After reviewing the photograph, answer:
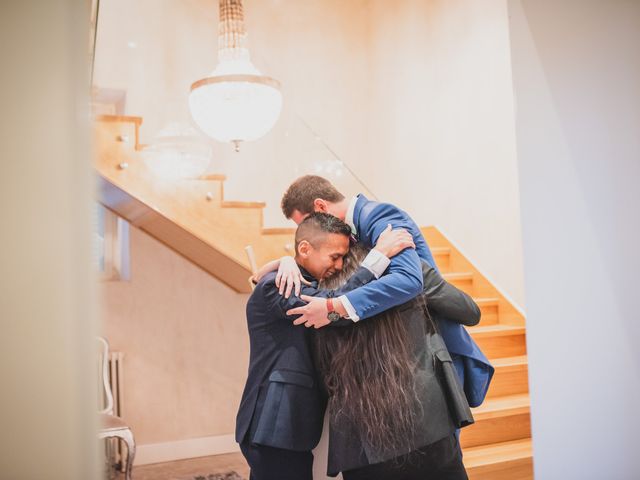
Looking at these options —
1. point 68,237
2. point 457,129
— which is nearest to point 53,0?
point 68,237

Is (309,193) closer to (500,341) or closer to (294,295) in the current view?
(294,295)

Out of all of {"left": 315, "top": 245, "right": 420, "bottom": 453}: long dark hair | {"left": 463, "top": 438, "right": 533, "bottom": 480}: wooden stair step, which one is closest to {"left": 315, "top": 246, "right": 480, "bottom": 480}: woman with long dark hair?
{"left": 315, "top": 245, "right": 420, "bottom": 453}: long dark hair

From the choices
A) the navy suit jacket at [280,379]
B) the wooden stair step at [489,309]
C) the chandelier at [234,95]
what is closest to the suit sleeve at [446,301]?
the navy suit jacket at [280,379]

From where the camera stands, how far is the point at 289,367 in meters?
1.83

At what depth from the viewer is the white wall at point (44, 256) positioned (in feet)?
2.52

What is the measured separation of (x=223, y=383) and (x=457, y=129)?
119 inches

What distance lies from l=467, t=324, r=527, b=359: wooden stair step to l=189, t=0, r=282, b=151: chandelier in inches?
80.3

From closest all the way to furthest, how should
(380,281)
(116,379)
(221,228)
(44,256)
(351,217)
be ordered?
(44,256)
(380,281)
(351,217)
(221,228)
(116,379)

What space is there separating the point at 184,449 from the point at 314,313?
4210mm

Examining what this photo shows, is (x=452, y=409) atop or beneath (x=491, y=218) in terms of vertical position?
beneath

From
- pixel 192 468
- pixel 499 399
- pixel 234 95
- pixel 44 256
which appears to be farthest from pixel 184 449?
pixel 44 256

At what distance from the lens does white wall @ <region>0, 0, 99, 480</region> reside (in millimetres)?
768

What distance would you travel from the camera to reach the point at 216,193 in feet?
14.4

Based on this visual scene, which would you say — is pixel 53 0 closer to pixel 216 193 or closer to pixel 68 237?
pixel 68 237
